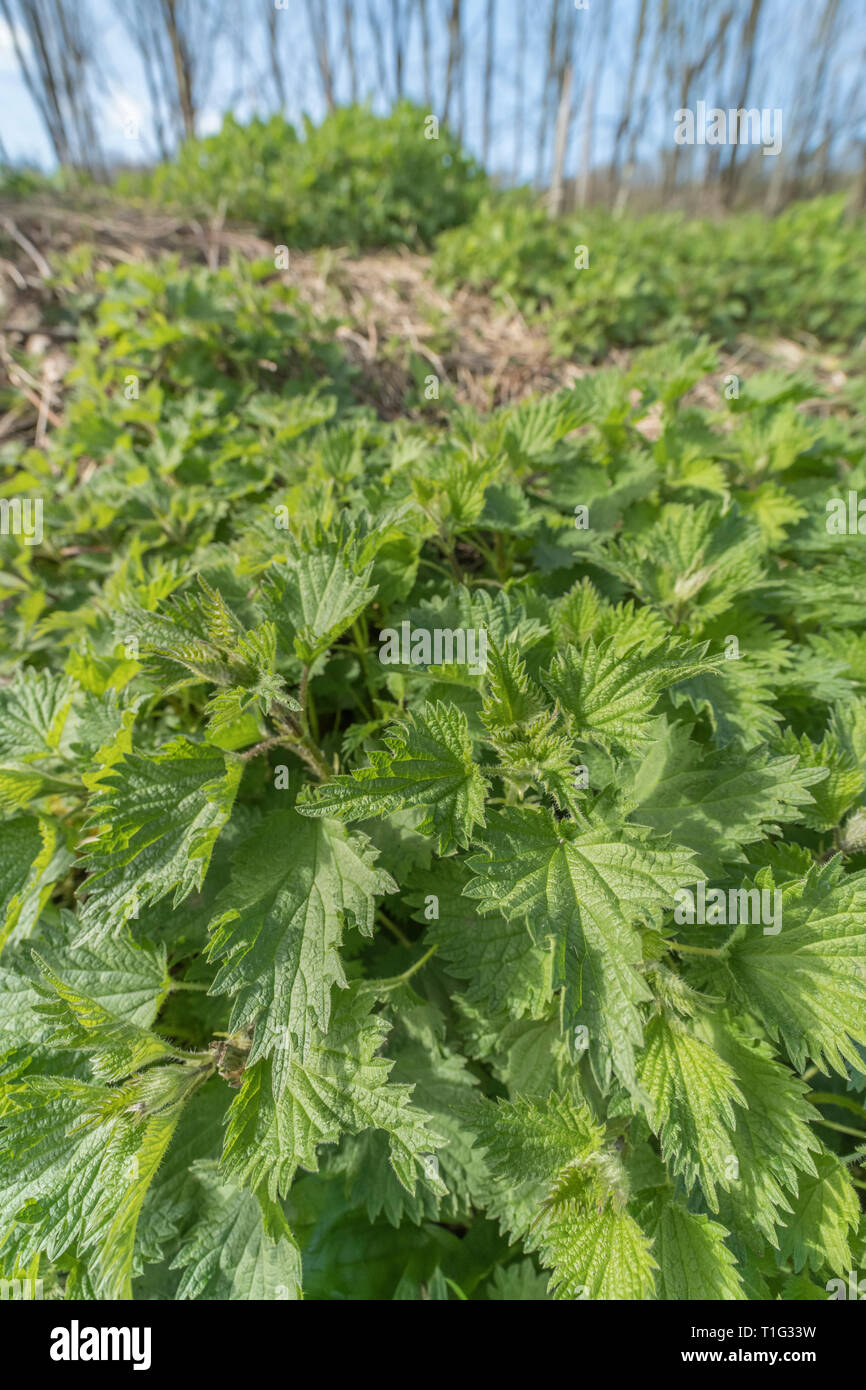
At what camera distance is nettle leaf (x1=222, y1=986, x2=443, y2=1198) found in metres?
1.24

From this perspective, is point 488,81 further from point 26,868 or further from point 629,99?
point 26,868

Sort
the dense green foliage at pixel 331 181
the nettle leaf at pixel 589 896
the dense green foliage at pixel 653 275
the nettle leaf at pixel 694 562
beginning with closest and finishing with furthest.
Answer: the nettle leaf at pixel 589 896, the nettle leaf at pixel 694 562, the dense green foliage at pixel 653 275, the dense green foliage at pixel 331 181

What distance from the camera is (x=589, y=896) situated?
1200 millimetres

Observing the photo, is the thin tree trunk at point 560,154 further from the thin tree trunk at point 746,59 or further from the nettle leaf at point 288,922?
the nettle leaf at point 288,922

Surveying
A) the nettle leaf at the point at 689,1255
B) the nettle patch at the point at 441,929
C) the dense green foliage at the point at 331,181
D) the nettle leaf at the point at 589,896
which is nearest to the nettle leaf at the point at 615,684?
the nettle patch at the point at 441,929

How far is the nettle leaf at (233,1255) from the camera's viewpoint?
1357mm

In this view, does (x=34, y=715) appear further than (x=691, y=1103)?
Yes

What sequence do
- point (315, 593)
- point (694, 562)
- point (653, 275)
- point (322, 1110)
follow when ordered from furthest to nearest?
point (653, 275)
point (694, 562)
point (315, 593)
point (322, 1110)

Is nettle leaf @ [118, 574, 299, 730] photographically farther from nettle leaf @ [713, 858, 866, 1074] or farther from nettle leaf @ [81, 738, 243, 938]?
nettle leaf @ [713, 858, 866, 1074]

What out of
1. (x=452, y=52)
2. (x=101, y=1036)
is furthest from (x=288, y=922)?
(x=452, y=52)

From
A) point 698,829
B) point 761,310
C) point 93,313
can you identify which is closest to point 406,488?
point 698,829

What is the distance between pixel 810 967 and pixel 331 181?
614 centimetres

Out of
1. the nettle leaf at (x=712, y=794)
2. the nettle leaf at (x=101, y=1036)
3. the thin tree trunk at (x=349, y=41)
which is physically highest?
the thin tree trunk at (x=349, y=41)

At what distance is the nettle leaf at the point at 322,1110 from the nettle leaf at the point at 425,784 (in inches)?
17.7
